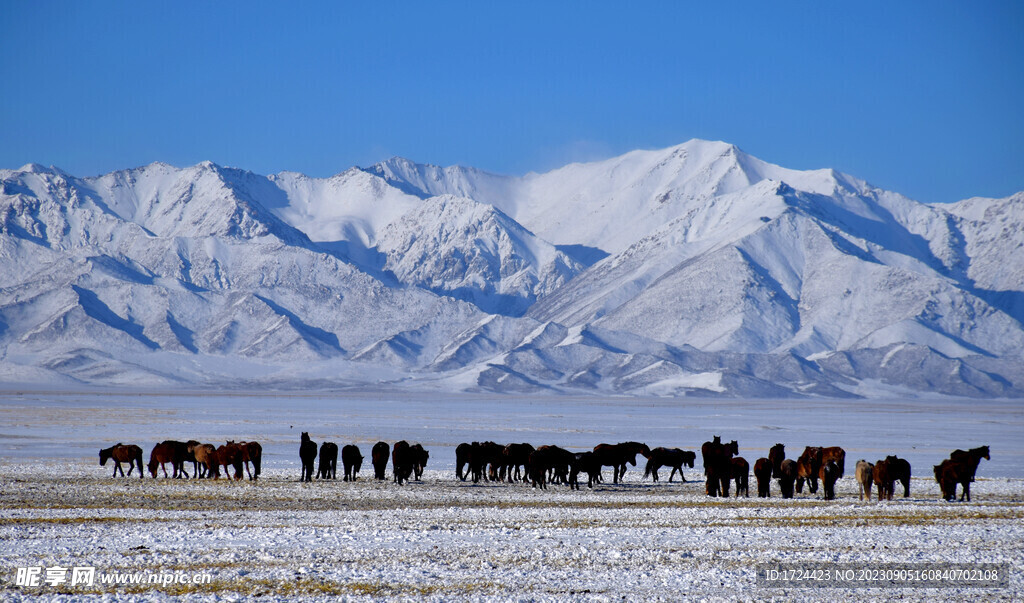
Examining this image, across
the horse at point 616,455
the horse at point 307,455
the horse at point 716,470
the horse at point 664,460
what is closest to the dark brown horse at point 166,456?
the horse at point 307,455

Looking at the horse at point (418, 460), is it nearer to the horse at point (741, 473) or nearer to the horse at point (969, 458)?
the horse at point (741, 473)

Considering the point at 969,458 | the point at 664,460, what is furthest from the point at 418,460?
the point at 969,458

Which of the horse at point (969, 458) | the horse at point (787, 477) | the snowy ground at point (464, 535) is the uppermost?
the horse at point (969, 458)

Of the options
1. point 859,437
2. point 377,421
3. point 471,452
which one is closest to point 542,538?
point 471,452

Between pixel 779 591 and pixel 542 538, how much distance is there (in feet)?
17.6

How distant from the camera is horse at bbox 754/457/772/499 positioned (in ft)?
90.3

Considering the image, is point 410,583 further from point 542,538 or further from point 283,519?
point 283,519

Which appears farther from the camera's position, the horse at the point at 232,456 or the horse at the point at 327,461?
the horse at the point at 327,461

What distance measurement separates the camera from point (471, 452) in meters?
33.4

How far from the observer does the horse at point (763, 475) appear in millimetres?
27531

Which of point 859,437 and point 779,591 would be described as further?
point 859,437

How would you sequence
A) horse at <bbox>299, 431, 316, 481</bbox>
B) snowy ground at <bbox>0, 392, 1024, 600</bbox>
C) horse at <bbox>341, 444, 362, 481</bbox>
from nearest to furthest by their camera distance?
1. snowy ground at <bbox>0, 392, 1024, 600</bbox>
2. horse at <bbox>299, 431, 316, 481</bbox>
3. horse at <bbox>341, 444, 362, 481</bbox>

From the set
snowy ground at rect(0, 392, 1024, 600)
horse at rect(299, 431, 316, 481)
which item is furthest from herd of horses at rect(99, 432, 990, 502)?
snowy ground at rect(0, 392, 1024, 600)

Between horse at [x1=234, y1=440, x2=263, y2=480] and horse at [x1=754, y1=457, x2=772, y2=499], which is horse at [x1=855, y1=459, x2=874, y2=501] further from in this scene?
horse at [x1=234, y1=440, x2=263, y2=480]
